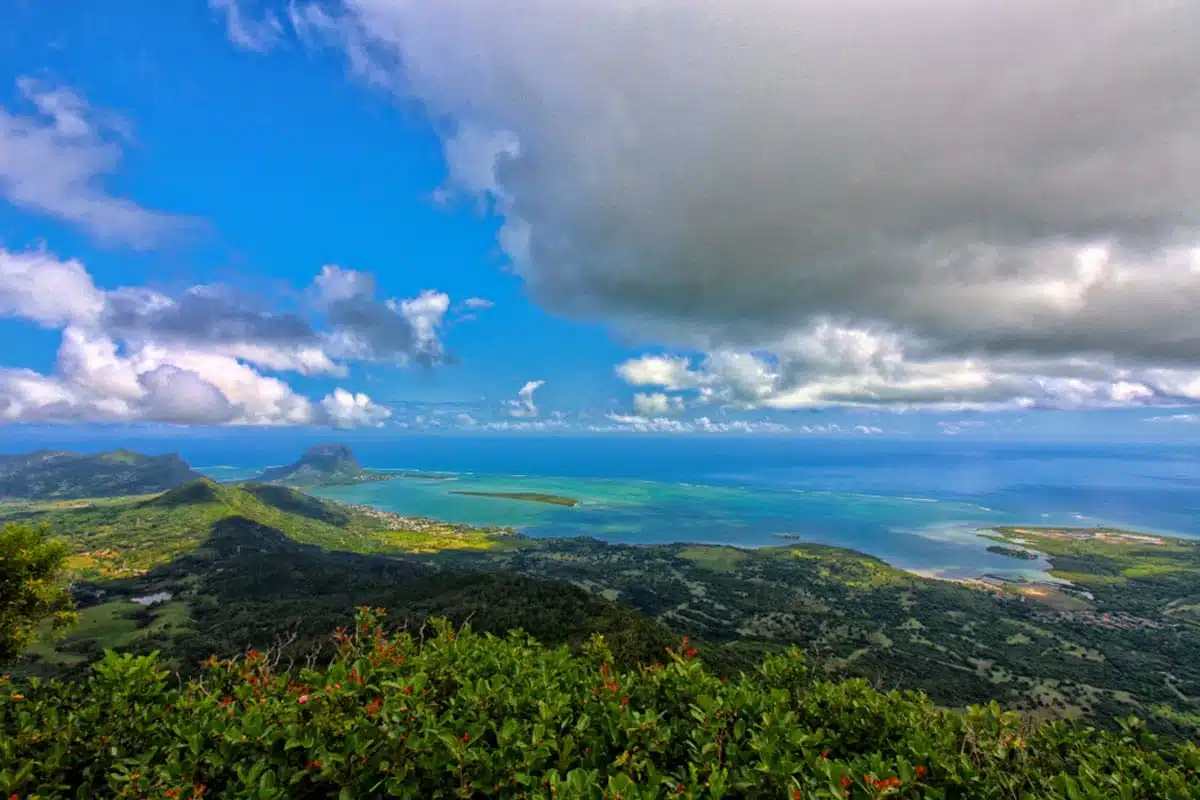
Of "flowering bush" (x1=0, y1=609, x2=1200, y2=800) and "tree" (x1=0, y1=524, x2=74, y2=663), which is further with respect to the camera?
"tree" (x1=0, y1=524, x2=74, y2=663)

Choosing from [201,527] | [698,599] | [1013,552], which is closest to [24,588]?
[698,599]

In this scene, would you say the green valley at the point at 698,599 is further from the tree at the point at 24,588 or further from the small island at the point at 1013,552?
the tree at the point at 24,588

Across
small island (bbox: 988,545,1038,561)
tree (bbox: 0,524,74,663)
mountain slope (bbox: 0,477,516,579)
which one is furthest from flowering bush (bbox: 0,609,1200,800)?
small island (bbox: 988,545,1038,561)

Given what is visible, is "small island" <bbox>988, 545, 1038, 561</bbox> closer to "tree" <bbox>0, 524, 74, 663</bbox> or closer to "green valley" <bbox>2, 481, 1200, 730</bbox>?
"green valley" <bbox>2, 481, 1200, 730</bbox>

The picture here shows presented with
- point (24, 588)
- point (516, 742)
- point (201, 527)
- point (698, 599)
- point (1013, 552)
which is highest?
point (516, 742)

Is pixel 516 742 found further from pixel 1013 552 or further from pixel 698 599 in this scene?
pixel 1013 552

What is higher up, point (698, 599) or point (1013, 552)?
point (1013, 552)

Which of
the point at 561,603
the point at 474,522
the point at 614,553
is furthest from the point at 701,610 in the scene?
the point at 474,522
